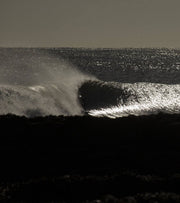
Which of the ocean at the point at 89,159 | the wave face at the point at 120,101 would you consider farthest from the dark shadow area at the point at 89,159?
the wave face at the point at 120,101

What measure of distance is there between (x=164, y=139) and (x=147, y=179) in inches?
230

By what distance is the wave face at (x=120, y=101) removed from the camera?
49375 mm

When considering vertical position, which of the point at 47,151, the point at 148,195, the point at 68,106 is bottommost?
the point at 148,195

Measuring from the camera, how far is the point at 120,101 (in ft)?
182

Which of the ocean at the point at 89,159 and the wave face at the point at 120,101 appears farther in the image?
the wave face at the point at 120,101

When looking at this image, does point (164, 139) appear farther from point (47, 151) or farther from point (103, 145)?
point (47, 151)

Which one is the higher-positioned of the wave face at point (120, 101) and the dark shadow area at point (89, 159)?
the wave face at point (120, 101)

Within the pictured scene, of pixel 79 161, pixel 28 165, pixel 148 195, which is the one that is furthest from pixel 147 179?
pixel 28 165

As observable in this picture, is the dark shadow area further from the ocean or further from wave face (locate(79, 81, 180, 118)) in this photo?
wave face (locate(79, 81, 180, 118))

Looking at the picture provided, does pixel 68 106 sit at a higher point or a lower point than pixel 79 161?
higher

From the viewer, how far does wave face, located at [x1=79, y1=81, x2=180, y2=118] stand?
4938 centimetres

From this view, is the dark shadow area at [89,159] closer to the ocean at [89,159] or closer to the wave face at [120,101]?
the ocean at [89,159]

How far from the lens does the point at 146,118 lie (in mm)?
27484

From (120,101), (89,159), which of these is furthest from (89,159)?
(120,101)
